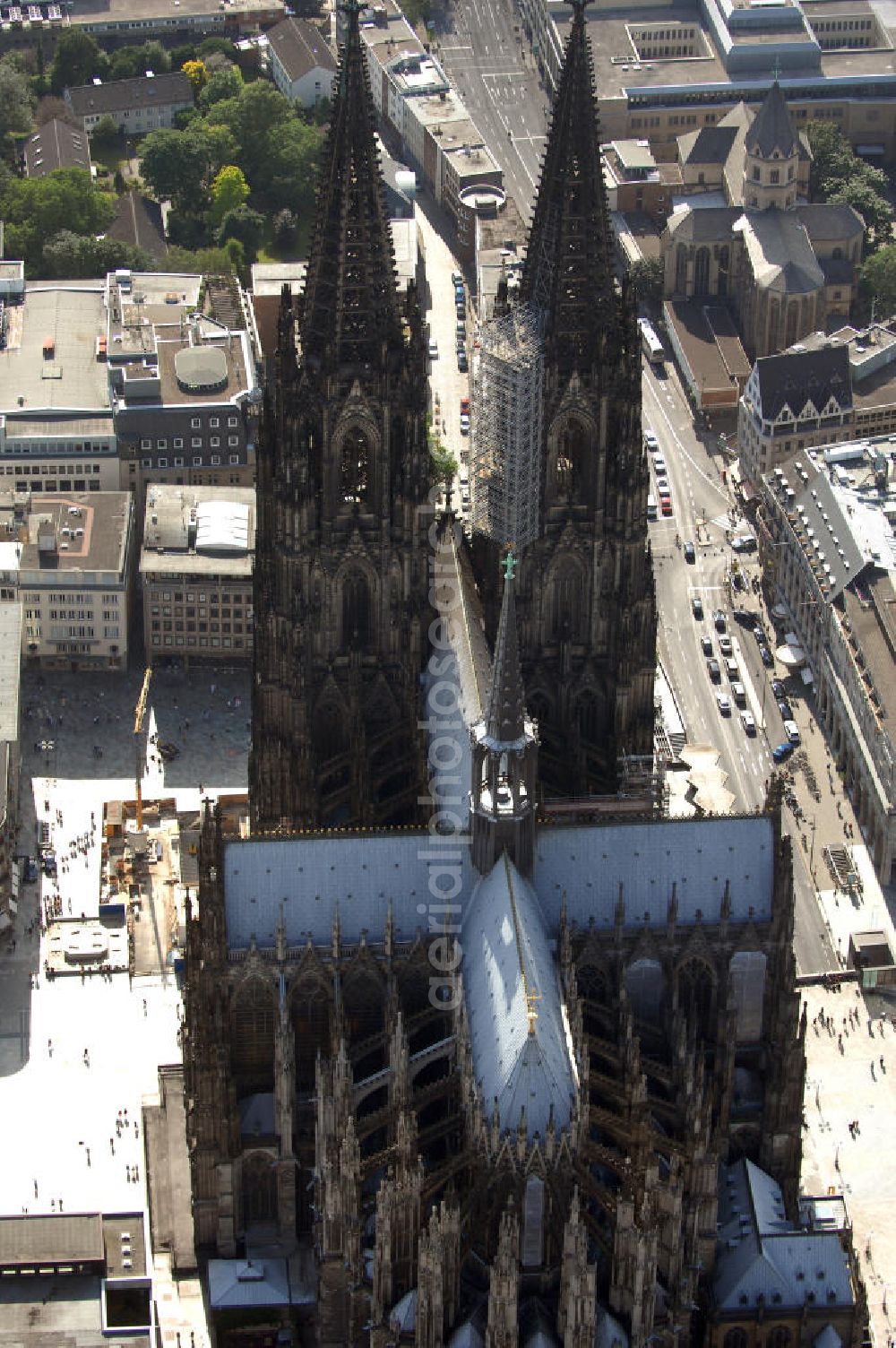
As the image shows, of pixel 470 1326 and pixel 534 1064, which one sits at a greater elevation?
pixel 534 1064

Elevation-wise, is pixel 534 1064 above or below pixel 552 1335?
above
